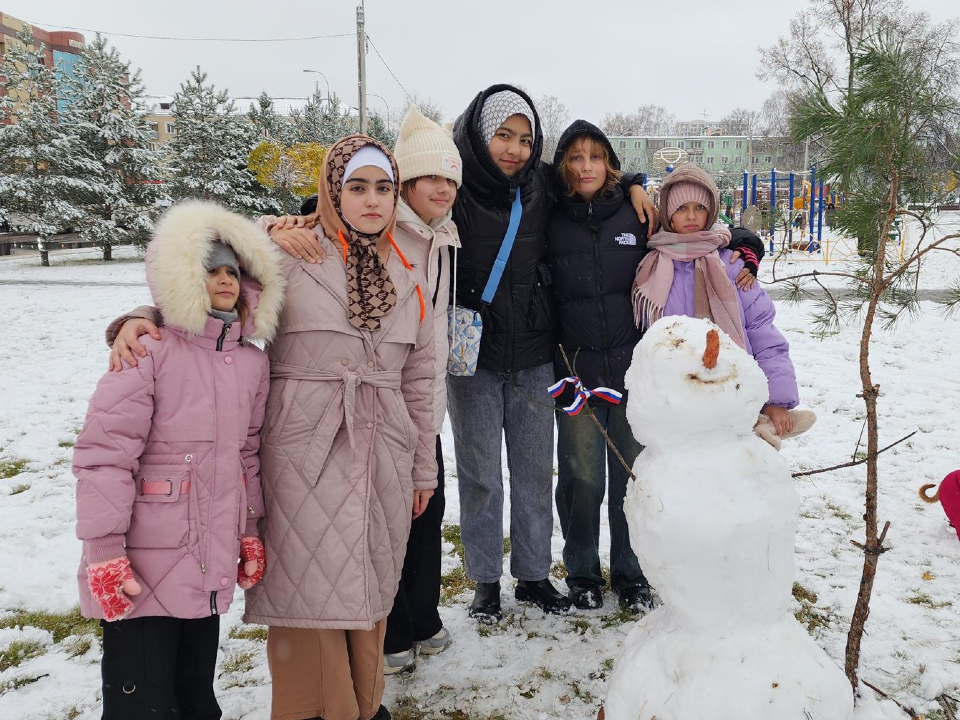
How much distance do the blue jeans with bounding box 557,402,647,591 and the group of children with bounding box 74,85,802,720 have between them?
12 millimetres

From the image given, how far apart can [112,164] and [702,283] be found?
21182 mm

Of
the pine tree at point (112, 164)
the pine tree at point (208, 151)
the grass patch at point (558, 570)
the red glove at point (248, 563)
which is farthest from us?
the pine tree at point (208, 151)

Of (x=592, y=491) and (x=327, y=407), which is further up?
(x=327, y=407)

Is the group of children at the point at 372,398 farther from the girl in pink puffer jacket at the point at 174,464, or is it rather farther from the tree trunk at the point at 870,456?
the tree trunk at the point at 870,456

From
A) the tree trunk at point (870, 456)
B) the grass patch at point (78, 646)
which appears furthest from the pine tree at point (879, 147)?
the grass patch at point (78, 646)

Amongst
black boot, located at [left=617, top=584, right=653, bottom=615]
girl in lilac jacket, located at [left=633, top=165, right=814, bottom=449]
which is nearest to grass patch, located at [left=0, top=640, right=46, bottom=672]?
black boot, located at [left=617, top=584, right=653, bottom=615]

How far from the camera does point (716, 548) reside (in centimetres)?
151

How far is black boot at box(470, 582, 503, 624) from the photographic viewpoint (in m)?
3.03

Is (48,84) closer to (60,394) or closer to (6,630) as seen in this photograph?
(60,394)

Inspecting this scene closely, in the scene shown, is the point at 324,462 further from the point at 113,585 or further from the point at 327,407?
the point at 113,585

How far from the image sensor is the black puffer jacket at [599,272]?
286cm

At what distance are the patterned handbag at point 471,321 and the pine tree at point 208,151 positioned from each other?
2014 centimetres

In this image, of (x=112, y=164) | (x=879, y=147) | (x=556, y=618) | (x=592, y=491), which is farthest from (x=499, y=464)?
(x=112, y=164)

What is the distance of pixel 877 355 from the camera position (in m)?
7.47
